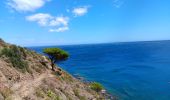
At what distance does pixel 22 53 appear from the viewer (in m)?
55.6

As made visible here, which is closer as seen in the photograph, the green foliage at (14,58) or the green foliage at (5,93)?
the green foliage at (5,93)

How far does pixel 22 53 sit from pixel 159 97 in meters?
40.5

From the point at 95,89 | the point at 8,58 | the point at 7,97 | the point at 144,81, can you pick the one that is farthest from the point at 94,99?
the point at 144,81

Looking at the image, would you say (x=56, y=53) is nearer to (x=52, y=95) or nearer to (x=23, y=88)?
(x=52, y=95)

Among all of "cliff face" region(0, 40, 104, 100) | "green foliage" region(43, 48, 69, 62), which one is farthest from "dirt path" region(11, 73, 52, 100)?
"green foliage" region(43, 48, 69, 62)

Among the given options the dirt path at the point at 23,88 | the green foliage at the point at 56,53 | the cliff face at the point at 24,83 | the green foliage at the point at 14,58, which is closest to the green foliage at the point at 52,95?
the cliff face at the point at 24,83

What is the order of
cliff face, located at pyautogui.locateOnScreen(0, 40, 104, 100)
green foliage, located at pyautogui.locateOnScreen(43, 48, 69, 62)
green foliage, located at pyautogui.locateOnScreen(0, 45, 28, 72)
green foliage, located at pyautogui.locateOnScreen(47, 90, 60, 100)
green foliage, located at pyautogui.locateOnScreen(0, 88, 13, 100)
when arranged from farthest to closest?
green foliage, located at pyautogui.locateOnScreen(43, 48, 69, 62), green foliage, located at pyautogui.locateOnScreen(0, 45, 28, 72), green foliage, located at pyautogui.locateOnScreen(47, 90, 60, 100), cliff face, located at pyautogui.locateOnScreen(0, 40, 104, 100), green foliage, located at pyautogui.locateOnScreen(0, 88, 13, 100)

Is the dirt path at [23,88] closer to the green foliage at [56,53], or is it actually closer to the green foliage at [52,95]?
the green foliage at [52,95]

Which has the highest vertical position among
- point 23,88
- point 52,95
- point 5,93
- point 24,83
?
point 5,93

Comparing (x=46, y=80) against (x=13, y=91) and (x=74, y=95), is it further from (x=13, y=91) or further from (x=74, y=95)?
(x=13, y=91)

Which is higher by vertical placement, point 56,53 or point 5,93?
point 56,53

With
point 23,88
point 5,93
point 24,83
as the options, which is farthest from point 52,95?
point 5,93

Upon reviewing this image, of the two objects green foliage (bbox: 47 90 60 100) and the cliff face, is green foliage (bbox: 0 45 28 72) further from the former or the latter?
green foliage (bbox: 47 90 60 100)

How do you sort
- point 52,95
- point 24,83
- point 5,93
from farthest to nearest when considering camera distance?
1. point 24,83
2. point 52,95
3. point 5,93
